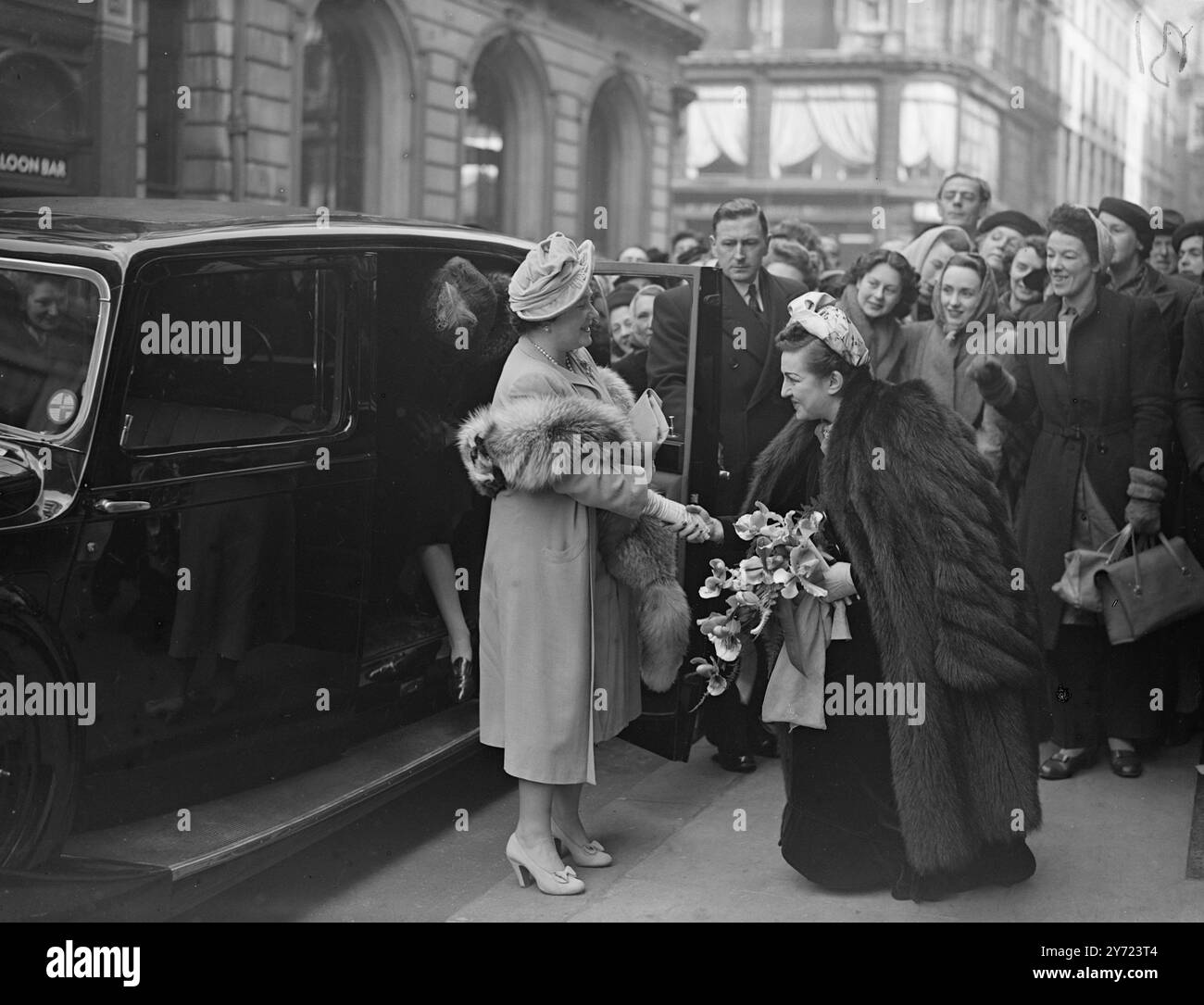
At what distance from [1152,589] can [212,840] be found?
366 cm

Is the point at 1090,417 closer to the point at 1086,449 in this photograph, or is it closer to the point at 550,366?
the point at 1086,449

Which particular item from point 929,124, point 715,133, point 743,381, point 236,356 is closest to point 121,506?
point 236,356

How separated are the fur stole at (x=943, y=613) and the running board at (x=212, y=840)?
1.73 m

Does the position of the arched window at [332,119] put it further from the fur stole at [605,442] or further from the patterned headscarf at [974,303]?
the fur stole at [605,442]

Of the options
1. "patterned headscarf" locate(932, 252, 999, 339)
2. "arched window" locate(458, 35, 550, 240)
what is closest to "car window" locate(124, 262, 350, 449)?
"patterned headscarf" locate(932, 252, 999, 339)

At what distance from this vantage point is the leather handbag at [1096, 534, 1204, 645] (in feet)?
19.0

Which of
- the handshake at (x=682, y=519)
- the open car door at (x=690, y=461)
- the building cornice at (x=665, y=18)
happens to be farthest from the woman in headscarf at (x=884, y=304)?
the building cornice at (x=665, y=18)

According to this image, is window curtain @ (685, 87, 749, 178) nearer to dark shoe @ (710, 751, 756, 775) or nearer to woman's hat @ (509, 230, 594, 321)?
dark shoe @ (710, 751, 756, 775)

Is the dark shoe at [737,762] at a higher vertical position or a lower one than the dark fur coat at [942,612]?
lower

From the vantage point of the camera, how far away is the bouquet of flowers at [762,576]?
4531 mm

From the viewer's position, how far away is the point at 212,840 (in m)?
4.32

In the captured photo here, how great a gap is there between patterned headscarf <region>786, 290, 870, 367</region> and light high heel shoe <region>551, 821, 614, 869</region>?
72.2 inches
